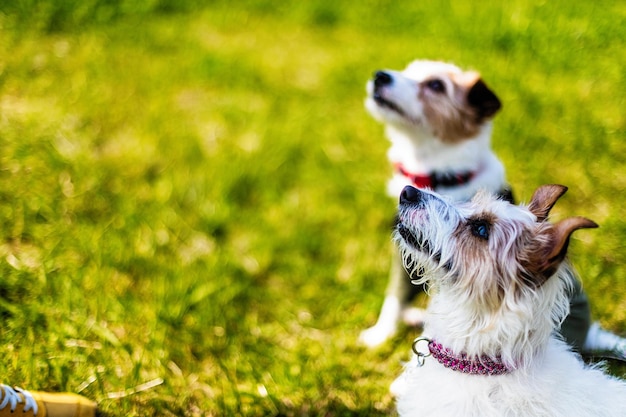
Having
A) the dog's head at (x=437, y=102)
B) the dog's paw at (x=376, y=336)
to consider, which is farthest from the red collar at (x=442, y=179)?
the dog's paw at (x=376, y=336)

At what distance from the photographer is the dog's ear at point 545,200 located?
2.15 m

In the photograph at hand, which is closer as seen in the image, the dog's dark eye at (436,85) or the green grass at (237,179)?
the green grass at (237,179)

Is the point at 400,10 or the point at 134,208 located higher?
the point at 400,10

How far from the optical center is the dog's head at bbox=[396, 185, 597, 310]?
2016mm

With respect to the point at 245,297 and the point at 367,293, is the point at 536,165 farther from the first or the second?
the point at 245,297

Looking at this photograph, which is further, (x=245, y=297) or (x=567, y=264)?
(x=245, y=297)

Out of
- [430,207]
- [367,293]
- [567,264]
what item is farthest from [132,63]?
[567,264]

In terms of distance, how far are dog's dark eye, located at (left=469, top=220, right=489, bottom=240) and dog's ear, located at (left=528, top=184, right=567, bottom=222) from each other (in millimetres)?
206

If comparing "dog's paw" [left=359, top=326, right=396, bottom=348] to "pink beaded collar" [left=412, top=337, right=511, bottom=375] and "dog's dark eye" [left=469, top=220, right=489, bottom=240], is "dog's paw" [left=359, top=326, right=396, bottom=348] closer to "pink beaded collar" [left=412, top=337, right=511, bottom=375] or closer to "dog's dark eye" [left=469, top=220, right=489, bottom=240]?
"pink beaded collar" [left=412, top=337, right=511, bottom=375]

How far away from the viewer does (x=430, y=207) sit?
7.19ft

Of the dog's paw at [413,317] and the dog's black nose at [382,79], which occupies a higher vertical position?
the dog's black nose at [382,79]

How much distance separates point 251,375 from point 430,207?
141 cm

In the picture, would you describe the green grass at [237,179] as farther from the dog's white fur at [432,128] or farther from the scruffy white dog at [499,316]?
the scruffy white dog at [499,316]

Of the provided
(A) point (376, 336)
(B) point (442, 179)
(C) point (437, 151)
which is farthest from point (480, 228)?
(A) point (376, 336)
